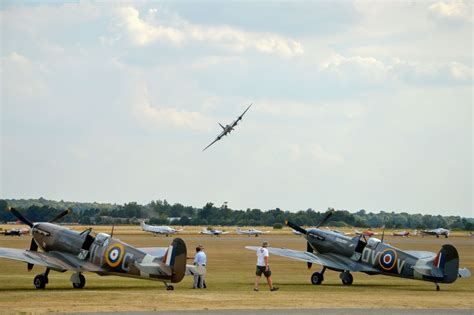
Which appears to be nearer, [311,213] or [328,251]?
[328,251]

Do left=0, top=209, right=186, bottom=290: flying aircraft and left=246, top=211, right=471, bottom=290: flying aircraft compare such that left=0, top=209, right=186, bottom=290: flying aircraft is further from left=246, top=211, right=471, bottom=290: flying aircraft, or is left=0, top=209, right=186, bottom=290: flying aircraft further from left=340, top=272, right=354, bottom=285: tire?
left=340, top=272, right=354, bottom=285: tire

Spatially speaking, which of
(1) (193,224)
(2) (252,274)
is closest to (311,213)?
(1) (193,224)

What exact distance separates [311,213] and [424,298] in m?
154

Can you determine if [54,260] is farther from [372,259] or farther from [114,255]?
[372,259]

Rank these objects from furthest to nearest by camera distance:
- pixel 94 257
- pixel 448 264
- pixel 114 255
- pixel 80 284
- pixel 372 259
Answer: pixel 372 259 < pixel 448 264 < pixel 80 284 < pixel 94 257 < pixel 114 255

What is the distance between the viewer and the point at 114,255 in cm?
2548

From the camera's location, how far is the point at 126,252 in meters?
25.3

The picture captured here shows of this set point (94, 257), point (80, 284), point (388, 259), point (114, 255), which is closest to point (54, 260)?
point (80, 284)

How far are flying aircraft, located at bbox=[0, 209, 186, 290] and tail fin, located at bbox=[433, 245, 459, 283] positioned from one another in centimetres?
774

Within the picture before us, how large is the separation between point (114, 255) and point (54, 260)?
207cm

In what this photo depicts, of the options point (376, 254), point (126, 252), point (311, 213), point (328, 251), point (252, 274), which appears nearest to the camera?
point (126, 252)

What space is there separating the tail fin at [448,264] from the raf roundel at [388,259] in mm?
1681

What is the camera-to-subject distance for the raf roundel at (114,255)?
25.4m

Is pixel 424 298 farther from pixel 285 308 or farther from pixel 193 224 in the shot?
pixel 193 224
